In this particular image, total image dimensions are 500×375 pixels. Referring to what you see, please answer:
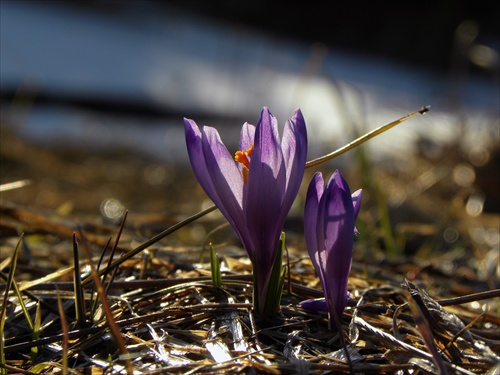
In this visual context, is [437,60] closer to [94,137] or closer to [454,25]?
[454,25]

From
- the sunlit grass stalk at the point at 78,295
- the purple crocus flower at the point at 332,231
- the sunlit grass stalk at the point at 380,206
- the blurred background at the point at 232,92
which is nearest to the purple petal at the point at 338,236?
the purple crocus flower at the point at 332,231

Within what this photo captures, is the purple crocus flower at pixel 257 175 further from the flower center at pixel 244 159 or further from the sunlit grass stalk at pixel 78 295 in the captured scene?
the sunlit grass stalk at pixel 78 295

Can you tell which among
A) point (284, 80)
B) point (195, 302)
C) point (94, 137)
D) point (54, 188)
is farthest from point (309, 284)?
point (284, 80)

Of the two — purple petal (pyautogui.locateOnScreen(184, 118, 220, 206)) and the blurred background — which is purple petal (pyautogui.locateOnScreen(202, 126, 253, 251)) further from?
the blurred background

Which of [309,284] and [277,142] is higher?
[277,142]

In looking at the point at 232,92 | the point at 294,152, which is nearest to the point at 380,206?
the point at 294,152

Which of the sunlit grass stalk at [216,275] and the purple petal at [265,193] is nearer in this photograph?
the purple petal at [265,193]
